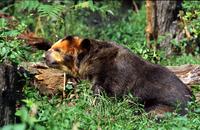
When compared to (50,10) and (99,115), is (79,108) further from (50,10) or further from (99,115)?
(50,10)

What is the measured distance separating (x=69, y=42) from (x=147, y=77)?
1.21 meters

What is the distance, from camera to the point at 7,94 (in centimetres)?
641

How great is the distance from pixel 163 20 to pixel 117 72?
519 cm

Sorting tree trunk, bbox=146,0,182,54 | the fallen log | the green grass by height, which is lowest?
the green grass

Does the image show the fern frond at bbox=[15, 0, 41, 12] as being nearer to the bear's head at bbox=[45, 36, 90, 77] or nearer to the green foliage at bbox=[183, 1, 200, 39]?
the green foliage at bbox=[183, 1, 200, 39]

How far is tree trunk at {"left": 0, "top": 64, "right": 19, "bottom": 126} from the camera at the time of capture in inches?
248

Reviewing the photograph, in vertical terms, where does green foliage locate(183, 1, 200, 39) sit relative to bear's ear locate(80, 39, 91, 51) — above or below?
above

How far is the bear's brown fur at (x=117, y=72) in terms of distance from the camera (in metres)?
8.19

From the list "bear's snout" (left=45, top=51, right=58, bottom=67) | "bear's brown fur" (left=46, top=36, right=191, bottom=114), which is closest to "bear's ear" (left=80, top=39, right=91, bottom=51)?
"bear's brown fur" (left=46, top=36, right=191, bottom=114)

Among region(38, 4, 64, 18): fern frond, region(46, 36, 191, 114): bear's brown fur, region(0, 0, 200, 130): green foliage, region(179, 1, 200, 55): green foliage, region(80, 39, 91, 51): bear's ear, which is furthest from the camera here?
region(179, 1, 200, 55): green foliage

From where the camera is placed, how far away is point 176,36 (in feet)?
44.0

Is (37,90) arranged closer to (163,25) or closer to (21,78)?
(21,78)

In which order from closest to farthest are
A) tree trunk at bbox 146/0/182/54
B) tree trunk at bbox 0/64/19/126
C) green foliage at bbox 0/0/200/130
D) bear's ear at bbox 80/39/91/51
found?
green foliage at bbox 0/0/200/130 < tree trunk at bbox 0/64/19/126 < bear's ear at bbox 80/39/91/51 < tree trunk at bbox 146/0/182/54

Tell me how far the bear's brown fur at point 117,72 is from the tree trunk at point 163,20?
4.45 m
